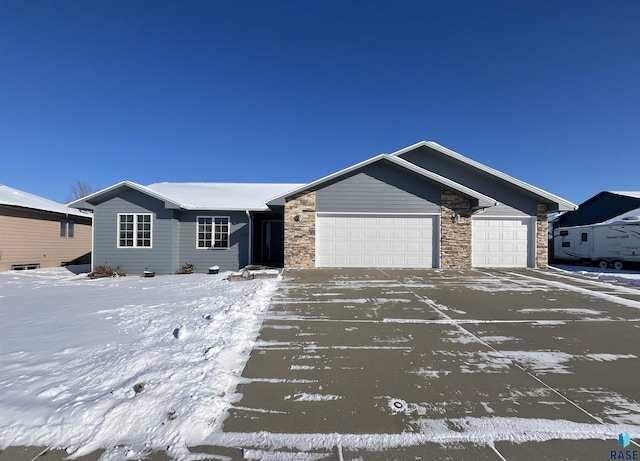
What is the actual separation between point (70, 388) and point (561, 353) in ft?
18.6

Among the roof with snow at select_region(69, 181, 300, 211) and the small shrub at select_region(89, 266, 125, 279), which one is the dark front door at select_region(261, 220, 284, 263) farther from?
the small shrub at select_region(89, 266, 125, 279)

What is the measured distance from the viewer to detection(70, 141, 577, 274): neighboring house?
1168 centimetres

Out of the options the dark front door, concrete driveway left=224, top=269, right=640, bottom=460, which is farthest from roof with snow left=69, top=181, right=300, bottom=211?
concrete driveway left=224, top=269, right=640, bottom=460

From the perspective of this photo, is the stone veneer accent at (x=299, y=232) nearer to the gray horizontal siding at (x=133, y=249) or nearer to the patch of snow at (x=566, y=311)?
the gray horizontal siding at (x=133, y=249)

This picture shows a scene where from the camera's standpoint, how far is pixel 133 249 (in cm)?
1224

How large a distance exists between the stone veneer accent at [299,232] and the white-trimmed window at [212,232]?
3046mm

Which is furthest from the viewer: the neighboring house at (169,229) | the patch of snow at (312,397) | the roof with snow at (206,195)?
the neighboring house at (169,229)

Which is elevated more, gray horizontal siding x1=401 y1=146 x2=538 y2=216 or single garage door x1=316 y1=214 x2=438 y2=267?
gray horizontal siding x1=401 y1=146 x2=538 y2=216

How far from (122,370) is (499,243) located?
13623 millimetres

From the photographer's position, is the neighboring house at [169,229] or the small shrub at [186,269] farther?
the small shrub at [186,269]

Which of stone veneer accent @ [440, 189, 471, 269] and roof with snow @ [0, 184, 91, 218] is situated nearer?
stone veneer accent @ [440, 189, 471, 269]

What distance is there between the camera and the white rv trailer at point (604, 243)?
14859mm

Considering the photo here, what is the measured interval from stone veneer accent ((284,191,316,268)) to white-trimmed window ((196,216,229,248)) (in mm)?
3046

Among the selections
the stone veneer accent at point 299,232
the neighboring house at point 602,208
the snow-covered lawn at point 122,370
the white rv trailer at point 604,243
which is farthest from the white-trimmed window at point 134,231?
the neighboring house at point 602,208
